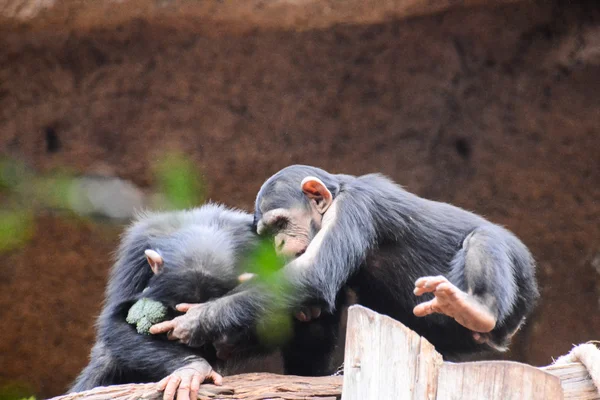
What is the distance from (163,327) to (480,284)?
4.39 ft

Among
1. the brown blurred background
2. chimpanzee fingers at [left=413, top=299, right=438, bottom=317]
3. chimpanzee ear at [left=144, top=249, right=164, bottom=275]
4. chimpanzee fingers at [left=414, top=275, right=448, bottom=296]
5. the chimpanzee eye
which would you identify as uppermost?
the brown blurred background

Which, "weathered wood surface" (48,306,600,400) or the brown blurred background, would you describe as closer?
"weathered wood surface" (48,306,600,400)

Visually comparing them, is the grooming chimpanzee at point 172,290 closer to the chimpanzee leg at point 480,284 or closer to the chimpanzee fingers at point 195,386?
the chimpanzee fingers at point 195,386

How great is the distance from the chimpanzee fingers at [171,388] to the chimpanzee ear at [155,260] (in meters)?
0.79

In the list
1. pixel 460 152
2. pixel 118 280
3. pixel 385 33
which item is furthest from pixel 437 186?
pixel 118 280

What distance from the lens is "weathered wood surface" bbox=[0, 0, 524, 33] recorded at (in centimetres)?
534

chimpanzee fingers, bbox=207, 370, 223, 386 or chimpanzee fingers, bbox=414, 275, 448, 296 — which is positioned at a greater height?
chimpanzee fingers, bbox=414, 275, 448, 296

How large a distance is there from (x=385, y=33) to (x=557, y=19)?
118 centimetres

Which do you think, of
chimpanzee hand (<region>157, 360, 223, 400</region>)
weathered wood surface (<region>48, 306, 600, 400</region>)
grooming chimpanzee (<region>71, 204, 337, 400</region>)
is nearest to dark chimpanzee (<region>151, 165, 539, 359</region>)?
grooming chimpanzee (<region>71, 204, 337, 400</region>)

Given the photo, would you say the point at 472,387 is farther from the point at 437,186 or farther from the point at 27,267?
the point at 27,267

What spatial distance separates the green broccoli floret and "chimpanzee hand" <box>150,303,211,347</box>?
0.52 feet

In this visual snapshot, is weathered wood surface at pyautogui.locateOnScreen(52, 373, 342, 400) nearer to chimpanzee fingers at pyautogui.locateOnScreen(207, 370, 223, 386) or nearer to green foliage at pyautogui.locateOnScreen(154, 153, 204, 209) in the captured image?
chimpanzee fingers at pyautogui.locateOnScreen(207, 370, 223, 386)

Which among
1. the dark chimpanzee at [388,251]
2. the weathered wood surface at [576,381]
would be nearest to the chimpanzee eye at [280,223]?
the dark chimpanzee at [388,251]

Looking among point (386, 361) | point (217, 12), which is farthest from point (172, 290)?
point (217, 12)
